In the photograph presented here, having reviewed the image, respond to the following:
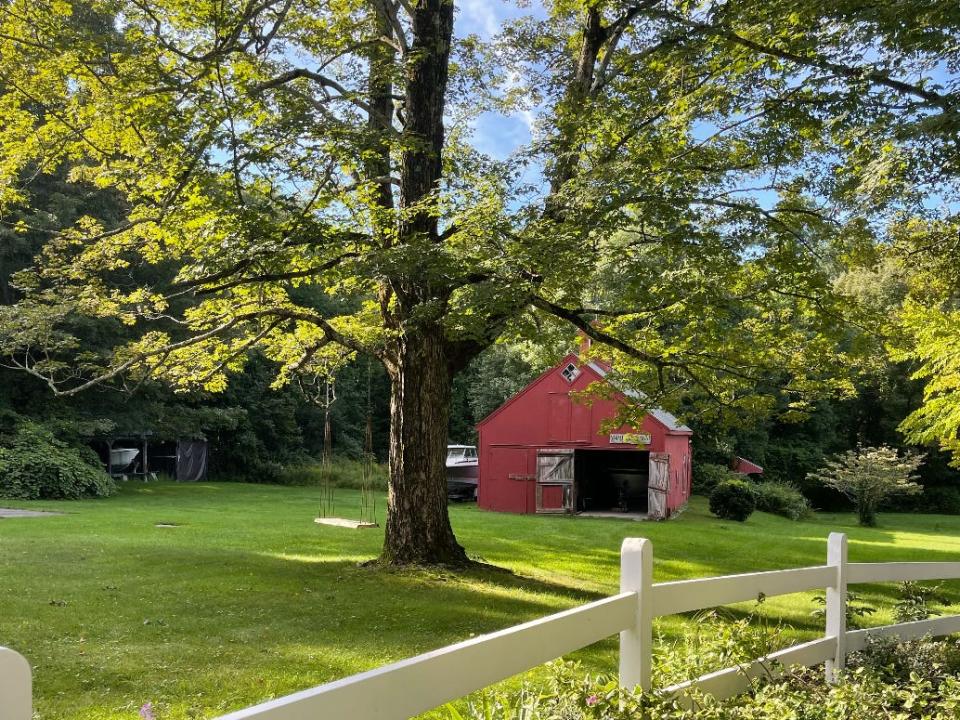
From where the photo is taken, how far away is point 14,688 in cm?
134

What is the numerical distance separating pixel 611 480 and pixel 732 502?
510 centimetres


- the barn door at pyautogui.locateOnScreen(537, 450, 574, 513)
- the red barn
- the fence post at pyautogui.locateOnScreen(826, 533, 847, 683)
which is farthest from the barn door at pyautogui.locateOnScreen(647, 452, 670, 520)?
the fence post at pyautogui.locateOnScreen(826, 533, 847, 683)

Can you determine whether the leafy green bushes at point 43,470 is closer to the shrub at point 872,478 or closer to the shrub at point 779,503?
the shrub at point 779,503

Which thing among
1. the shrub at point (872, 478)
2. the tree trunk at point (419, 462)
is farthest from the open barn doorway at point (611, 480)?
the tree trunk at point (419, 462)

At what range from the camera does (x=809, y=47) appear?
8031mm

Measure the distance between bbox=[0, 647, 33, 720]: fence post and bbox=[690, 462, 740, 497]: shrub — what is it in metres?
33.2

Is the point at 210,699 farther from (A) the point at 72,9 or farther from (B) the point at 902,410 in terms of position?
(B) the point at 902,410

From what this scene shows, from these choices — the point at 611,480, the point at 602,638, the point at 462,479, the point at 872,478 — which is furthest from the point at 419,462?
the point at 872,478

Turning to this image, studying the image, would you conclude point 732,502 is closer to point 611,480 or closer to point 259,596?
point 611,480

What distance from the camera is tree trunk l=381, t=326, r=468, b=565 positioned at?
1099 cm

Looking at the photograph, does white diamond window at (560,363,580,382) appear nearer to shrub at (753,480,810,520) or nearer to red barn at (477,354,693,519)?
red barn at (477,354,693,519)

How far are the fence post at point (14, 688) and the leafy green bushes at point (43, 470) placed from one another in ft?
81.0

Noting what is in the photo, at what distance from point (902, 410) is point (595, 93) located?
111 feet

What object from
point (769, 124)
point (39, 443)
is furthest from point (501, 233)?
point (39, 443)
